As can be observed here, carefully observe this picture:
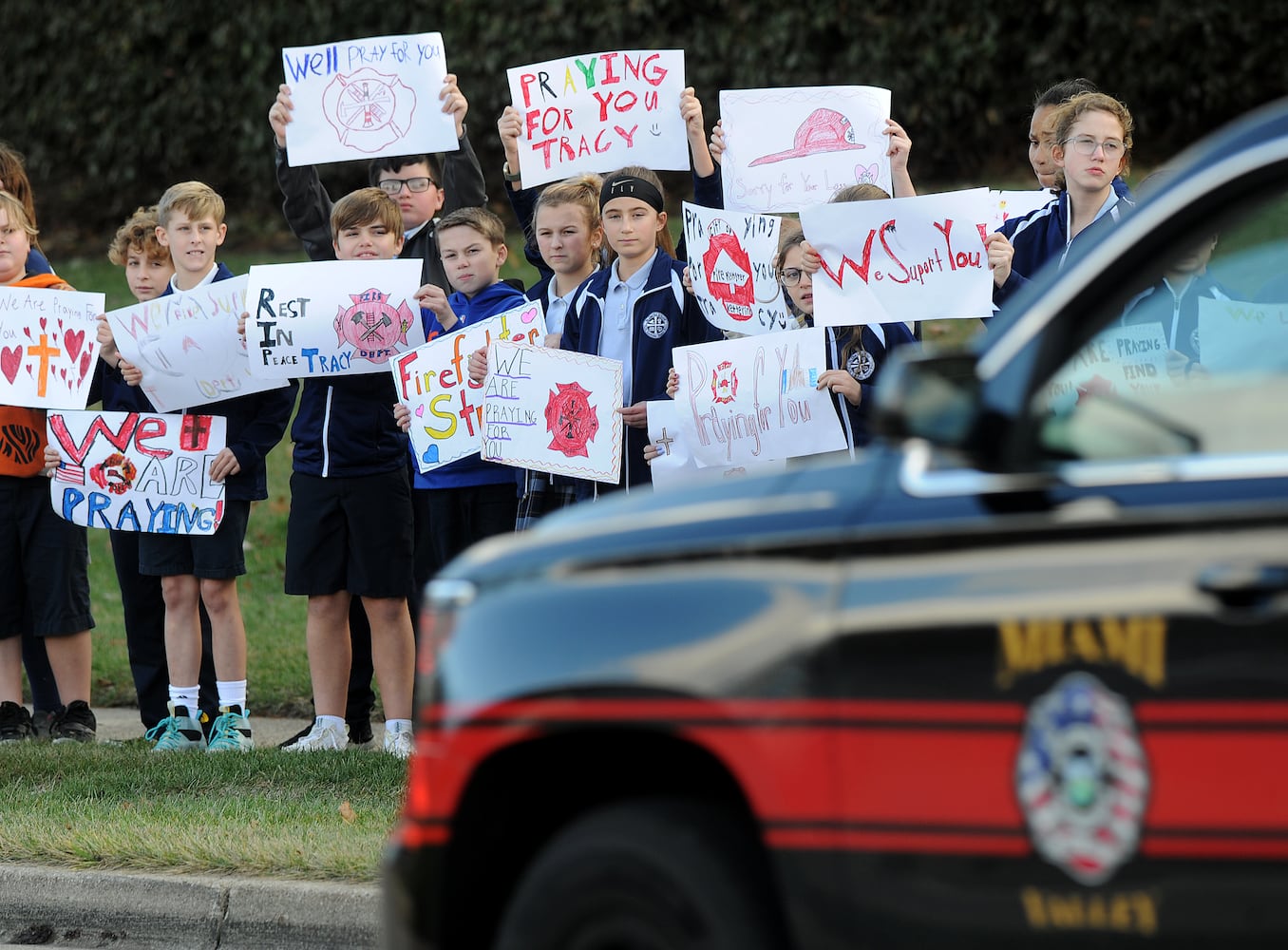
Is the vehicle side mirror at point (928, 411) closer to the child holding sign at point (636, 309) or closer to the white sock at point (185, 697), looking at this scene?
the child holding sign at point (636, 309)

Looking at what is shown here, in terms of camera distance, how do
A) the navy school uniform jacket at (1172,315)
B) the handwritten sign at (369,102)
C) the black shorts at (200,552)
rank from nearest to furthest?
the navy school uniform jacket at (1172,315)
the black shorts at (200,552)
the handwritten sign at (369,102)

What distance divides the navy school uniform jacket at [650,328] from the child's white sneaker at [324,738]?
1.73 meters

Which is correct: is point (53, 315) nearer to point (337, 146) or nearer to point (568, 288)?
point (337, 146)

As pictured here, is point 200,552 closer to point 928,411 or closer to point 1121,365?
point 1121,365

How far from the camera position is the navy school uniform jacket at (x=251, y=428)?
8.09 m

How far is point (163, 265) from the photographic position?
8.48 meters

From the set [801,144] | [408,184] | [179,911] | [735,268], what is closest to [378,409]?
[408,184]

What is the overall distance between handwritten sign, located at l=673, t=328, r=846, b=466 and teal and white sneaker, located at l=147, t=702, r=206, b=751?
2752 mm

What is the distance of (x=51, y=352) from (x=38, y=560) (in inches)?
38.6

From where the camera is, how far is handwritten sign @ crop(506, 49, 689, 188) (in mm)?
7719

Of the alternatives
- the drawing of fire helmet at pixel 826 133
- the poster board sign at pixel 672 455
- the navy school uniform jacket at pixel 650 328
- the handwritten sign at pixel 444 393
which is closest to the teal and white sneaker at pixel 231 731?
the handwritten sign at pixel 444 393

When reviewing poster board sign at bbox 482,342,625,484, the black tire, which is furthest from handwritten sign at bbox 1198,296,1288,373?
poster board sign at bbox 482,342,625,484

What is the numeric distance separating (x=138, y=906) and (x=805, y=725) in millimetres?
3379

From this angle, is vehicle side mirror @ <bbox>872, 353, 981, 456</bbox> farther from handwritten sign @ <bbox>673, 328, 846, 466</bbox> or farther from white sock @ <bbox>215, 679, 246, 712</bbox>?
white sock @ <bbox>215, 679, 246, 712</bbox>
